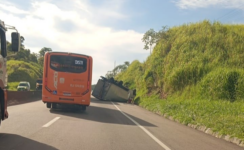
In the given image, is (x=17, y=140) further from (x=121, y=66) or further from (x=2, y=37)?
(x=121, y=66)

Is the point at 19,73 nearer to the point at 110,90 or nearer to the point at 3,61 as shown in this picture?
the point at 110,90

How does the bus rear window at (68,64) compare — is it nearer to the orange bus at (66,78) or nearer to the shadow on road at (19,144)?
the orange bus at (66,78)

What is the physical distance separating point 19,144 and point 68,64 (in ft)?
27.9

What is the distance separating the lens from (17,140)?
737 cm

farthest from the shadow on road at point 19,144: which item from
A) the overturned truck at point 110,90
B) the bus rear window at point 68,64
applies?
the overturned truck at point 110,90

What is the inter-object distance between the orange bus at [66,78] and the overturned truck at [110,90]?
17.0 meters

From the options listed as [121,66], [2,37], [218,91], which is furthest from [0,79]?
[121,66]

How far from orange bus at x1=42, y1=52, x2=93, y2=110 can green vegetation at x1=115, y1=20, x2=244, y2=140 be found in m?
5.64

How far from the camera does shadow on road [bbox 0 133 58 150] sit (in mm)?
6609

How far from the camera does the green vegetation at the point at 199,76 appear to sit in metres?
14.8

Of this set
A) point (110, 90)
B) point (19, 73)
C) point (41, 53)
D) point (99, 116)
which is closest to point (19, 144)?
point (99, 116)

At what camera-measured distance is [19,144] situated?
6.93 m

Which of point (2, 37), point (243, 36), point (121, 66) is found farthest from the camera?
point (121, 66)

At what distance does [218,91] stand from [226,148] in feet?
40.9
